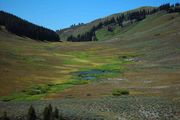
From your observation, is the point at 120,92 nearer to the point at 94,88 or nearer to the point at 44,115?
the point at 94,88

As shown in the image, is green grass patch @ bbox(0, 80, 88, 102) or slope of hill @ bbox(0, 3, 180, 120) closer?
slope of hill @ bbox(0, 3, 180, 120)

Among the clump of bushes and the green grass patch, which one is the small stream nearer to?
the green grass patch

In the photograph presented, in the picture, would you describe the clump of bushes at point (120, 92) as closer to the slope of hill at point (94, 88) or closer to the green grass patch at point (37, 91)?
the slope of hill at point (94, 88)

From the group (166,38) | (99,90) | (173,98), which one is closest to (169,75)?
(99,90)

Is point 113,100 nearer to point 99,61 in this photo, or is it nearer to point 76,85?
point 76,85

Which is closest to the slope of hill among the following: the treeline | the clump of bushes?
the clump of bushes

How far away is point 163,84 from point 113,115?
3234 centimetres

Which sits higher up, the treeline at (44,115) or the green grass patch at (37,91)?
the treeline at (44,115)

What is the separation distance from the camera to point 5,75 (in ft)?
339

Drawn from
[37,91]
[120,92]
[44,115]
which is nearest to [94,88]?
[120,92]

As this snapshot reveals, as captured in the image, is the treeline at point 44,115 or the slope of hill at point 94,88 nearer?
the treeline at point 44,115

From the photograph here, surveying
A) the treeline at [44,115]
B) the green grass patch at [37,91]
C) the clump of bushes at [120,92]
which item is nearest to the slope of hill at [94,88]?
the green grass patch at [37,91]

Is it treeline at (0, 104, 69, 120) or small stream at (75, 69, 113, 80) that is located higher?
treeline at (0, 104, 69, 120)

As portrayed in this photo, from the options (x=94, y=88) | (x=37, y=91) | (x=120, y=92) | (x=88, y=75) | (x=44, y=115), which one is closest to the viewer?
(x=44, y=115)
